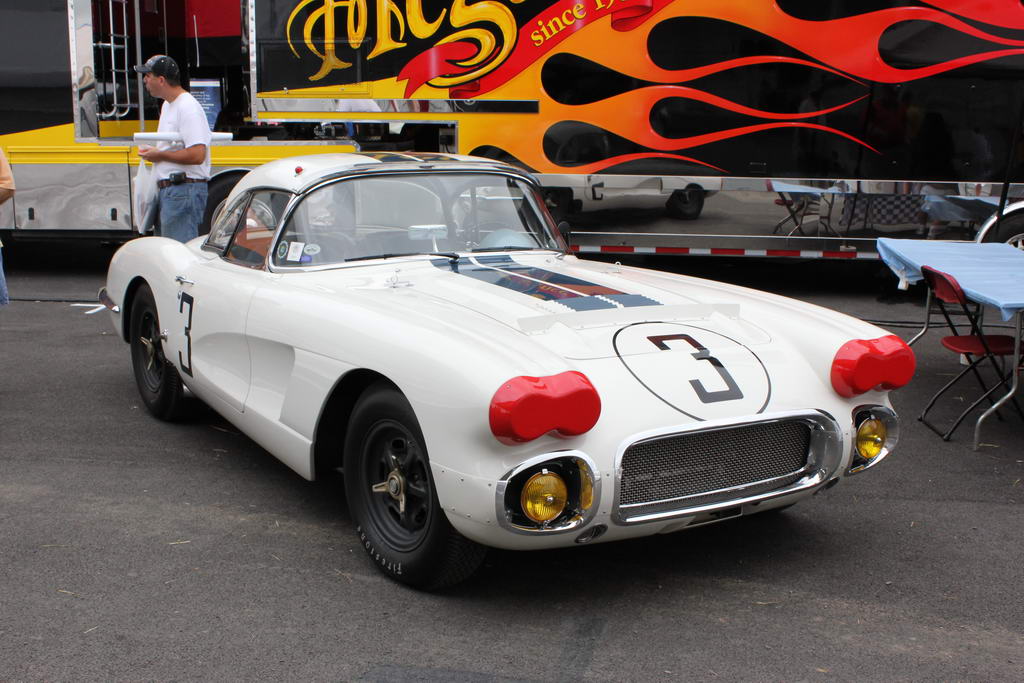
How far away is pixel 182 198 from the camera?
276 inches

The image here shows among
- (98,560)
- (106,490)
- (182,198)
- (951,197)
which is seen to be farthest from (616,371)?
(951,197)

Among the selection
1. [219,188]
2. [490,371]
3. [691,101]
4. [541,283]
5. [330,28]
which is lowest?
[490,371]

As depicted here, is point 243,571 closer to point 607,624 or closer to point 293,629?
point 293,629

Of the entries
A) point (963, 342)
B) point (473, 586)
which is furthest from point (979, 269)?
point (473, 586)

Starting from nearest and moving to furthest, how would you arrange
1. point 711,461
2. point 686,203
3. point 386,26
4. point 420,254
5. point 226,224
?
1. point 711,461
2. point 420,254
3. point 226,224
4. point 386,26
5. point 686,203

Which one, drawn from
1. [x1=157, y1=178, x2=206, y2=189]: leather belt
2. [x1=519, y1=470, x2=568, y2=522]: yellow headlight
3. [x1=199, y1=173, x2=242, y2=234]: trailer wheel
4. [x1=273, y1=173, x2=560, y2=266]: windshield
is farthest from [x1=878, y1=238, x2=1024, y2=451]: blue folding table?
[x1=199, y1=173, x2=242, y2=234]: trailer wheel

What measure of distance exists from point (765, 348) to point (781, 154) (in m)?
5.75

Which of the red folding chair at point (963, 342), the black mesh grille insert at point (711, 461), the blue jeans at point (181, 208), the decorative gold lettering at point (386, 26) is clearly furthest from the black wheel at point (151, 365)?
the decorative gold lettering at point (386, 26)

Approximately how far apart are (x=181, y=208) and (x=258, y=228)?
8.90ft

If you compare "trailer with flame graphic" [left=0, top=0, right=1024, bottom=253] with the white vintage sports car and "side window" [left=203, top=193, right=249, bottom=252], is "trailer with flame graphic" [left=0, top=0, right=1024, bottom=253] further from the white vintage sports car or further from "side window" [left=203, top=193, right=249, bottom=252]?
the white vintage sports car

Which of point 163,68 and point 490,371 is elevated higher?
point 163,68

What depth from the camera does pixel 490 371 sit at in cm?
300

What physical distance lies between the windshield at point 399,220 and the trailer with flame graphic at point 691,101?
→ 453cm

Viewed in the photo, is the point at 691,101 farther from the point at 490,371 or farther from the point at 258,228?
the point at 490,371
